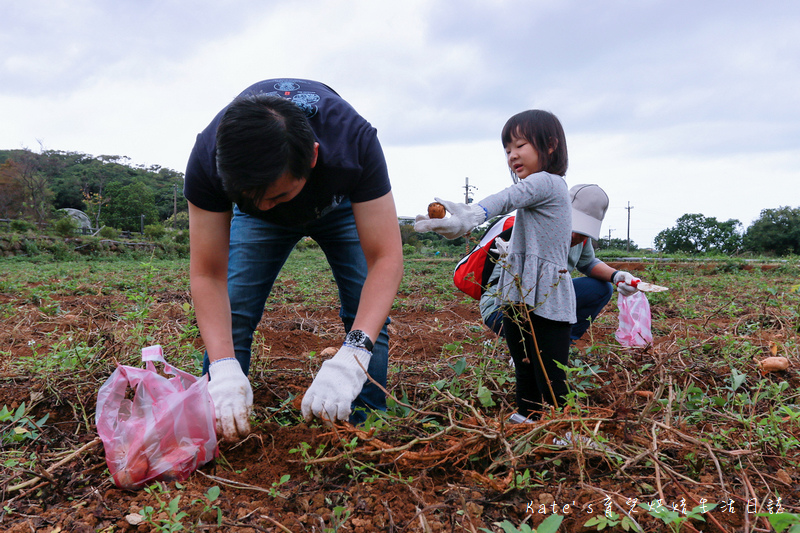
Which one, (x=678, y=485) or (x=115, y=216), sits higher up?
(x=115, y=216)

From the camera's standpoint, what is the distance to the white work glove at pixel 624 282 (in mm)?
2449

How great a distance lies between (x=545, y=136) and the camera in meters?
1.85

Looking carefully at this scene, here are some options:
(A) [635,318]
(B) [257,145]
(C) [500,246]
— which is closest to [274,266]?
(B) [257,145]

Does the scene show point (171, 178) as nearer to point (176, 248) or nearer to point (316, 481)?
point (176, 248)

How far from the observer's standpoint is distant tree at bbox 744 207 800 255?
925 inches

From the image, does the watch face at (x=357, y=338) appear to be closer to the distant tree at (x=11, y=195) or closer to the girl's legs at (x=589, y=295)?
the girl's legs at (x=589, y=295)

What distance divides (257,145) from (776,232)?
94.9 ft

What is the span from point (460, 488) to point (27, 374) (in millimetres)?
1857

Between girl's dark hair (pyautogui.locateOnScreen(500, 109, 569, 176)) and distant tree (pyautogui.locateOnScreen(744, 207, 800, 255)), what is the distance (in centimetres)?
2679

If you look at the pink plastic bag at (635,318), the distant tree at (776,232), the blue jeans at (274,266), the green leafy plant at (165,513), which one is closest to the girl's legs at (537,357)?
the blue jeans at (274,266)

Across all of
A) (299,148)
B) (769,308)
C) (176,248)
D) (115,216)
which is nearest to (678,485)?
(299,148)

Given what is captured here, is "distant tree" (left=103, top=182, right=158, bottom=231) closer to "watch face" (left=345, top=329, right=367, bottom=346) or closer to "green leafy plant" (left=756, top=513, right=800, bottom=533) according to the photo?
"watch face" (left=345, top=329, right=367, bottom=346)

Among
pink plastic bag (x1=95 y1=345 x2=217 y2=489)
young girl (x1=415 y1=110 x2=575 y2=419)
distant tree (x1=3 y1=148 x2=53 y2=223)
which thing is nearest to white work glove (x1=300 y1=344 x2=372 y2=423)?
pink plastic bag (x1=95 y1=345 x2=217 y2=489)

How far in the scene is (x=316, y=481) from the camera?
1.26m
